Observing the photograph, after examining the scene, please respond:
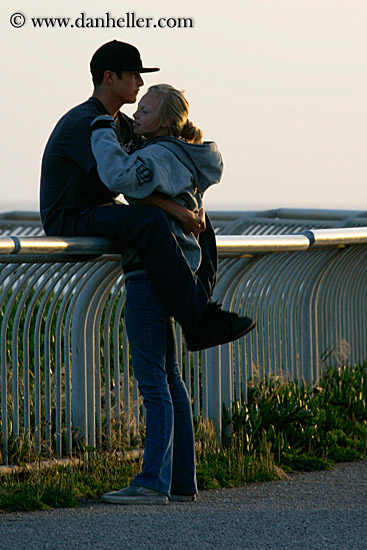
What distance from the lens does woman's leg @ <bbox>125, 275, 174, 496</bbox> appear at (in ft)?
15.5

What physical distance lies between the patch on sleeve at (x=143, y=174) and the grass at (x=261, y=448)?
1.48 metres

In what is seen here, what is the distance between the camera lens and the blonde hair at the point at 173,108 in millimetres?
4688

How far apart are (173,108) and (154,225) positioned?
20.6 inches

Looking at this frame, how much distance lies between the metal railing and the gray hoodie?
34cm

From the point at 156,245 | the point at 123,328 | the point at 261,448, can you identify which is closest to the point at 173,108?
the point at 156,245

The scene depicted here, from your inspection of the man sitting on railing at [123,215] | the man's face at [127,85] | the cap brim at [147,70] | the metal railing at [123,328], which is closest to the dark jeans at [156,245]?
the man sitting on railing at [123,215]

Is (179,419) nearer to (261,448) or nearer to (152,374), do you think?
(152,374)

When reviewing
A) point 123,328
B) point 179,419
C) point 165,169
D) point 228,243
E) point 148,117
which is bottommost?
point 179,419

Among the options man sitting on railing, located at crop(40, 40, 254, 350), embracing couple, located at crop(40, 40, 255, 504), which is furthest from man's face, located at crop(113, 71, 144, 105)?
embracing couple, located at crop(40, 40, 255, 504)

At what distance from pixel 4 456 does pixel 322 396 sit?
2643 mm

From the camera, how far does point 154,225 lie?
4586mm

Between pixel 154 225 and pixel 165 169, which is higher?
pixel 165 169

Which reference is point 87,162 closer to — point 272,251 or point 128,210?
point 128,210

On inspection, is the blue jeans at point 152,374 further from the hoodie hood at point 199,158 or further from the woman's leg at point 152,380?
the hoodie hood at point 199,158
